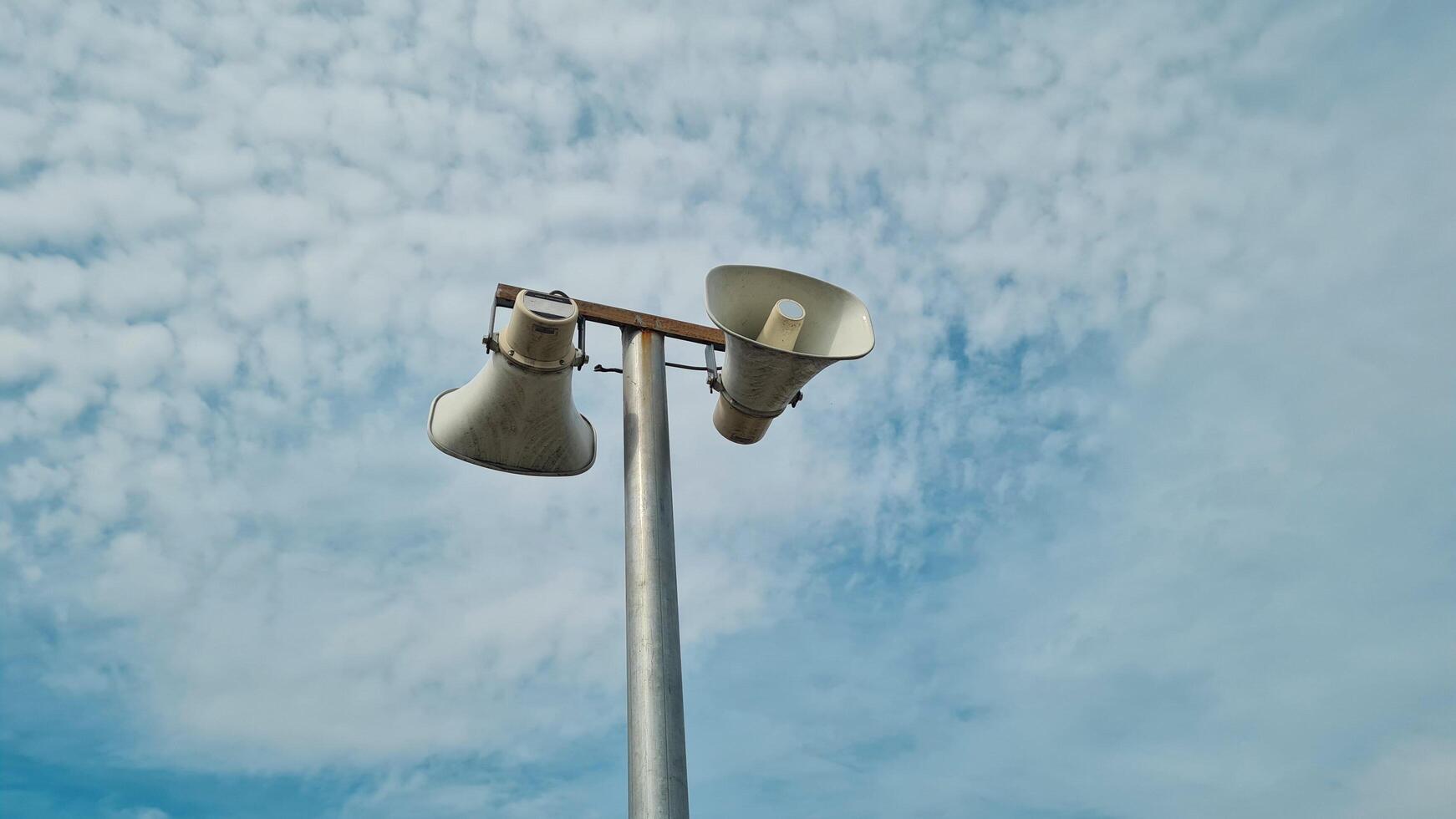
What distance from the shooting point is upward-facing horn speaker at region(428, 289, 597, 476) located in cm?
399

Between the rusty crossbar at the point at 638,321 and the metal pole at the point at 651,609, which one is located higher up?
the rusty crossbar at the point at 638,321

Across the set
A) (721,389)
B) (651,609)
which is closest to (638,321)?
(721,389)

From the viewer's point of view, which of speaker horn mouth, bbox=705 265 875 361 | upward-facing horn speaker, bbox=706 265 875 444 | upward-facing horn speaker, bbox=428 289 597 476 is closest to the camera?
upward-facing horn speaker, bbox=428 289 597 476

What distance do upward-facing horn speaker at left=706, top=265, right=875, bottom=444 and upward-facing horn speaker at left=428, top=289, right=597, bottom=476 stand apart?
619 mm

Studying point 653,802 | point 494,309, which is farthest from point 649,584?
point 494,309

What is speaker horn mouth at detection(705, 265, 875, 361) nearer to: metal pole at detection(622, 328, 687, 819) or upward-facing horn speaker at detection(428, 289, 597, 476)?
metal pole at detection(622, 328, 687, 819)

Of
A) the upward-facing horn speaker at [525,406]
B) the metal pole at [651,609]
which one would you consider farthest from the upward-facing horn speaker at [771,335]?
the upward-facing horn speaker at [525,406]

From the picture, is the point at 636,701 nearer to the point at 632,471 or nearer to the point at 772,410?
the point at 632,471

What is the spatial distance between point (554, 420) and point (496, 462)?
341mm

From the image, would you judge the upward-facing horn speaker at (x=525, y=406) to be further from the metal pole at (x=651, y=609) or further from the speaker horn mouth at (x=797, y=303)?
the speaker horn mouth at (x=797, y=303)

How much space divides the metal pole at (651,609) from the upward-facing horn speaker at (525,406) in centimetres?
33

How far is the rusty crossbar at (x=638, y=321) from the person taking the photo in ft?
14.2

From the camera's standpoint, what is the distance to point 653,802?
3436 mm

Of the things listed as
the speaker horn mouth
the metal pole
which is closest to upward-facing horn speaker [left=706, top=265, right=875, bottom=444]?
the speaker horn mouth
